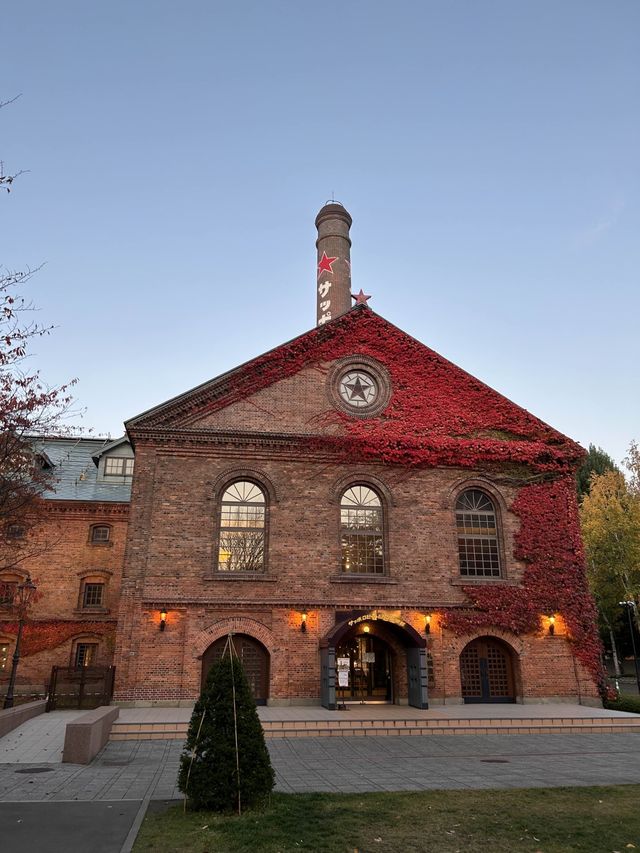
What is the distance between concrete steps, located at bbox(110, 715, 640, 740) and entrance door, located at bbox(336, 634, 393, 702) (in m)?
3.75

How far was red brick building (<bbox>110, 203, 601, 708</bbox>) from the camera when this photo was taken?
1872cm

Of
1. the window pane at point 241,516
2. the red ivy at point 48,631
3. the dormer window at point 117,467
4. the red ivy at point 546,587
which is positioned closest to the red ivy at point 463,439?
the red ivy at point 546,587

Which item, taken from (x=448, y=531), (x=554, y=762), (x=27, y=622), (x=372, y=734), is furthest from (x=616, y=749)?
(x=27, y=622)

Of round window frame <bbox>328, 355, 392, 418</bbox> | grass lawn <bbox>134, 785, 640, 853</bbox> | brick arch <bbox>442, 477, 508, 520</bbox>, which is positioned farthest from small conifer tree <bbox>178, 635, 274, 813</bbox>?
brick arch <bbox>442, 477, 508, 520</bbox>

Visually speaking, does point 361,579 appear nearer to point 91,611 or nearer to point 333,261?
point 91,611

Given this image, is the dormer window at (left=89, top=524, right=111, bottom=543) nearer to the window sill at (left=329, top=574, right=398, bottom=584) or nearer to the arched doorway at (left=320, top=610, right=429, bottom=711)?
the window sill at (left=329, top=574, right=398, bottom=584)

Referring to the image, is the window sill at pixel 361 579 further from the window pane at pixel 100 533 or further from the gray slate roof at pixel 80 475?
the window pane at pixel 100 533

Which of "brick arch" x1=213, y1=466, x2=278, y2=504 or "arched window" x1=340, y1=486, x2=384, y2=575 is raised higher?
"brick arch" x1=213, y1=466, x2=278, y2=504

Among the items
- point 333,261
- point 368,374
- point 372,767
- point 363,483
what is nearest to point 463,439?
point 363,483

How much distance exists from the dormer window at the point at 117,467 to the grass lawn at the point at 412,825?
20.5 metres

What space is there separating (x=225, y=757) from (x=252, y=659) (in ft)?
36.3

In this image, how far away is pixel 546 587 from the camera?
20938 millimetres

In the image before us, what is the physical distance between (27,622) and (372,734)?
48.2ft

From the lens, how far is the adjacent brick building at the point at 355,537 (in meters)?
18.7
